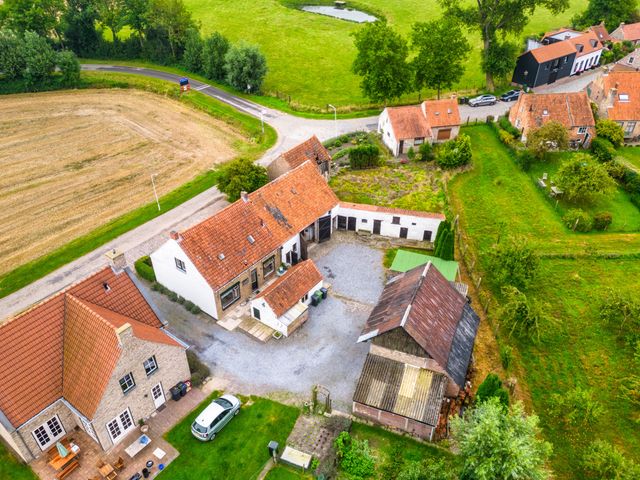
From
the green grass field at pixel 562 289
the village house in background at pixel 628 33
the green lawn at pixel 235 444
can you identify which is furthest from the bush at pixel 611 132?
the green lawn at pixel 235 444

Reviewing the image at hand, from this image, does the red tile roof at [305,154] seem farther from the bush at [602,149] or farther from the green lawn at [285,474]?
the bush at [602,149]

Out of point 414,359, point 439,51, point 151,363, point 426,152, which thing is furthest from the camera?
point 439,51

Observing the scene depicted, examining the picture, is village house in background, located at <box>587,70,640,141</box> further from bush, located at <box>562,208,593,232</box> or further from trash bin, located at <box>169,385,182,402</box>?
trash bin, located at <box>169,385,182,402</box>

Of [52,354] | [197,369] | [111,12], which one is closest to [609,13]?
[111,12]

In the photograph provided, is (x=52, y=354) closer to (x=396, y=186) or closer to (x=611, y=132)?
(x=396, y=186)

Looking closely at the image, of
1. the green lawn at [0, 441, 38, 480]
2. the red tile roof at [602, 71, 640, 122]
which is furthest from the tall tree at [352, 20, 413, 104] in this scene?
the green lawn at [0, 441, 38, 480]
